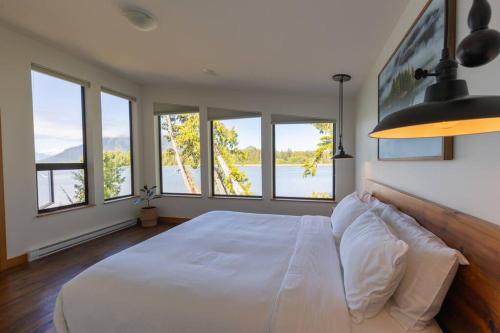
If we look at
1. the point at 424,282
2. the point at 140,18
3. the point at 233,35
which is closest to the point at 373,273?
the point at 424,282

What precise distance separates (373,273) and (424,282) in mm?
192

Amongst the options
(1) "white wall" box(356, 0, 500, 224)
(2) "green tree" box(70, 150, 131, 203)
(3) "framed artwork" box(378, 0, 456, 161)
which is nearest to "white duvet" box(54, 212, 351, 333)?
(1) "white wall" box(356, 0, 500, 224)

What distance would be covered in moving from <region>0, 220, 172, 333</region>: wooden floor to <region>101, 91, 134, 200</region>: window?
1012mm

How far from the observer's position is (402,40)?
73.4 inches

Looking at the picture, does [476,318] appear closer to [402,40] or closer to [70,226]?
[402,40]

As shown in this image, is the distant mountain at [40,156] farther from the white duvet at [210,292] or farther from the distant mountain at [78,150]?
the white duvet at [210,292]

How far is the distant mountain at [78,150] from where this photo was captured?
357 centimetres

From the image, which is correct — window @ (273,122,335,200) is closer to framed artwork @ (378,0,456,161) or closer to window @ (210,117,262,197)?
window @ (210,117,262,197)

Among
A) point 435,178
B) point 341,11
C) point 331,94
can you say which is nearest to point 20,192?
point 341,11

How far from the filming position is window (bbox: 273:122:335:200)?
4395 millimetres

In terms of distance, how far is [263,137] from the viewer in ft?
14.9

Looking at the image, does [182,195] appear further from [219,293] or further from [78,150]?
[219,293]

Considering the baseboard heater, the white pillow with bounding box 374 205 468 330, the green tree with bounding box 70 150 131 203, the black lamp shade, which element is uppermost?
the black lamp shade

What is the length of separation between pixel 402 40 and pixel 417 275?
170 centimetres
